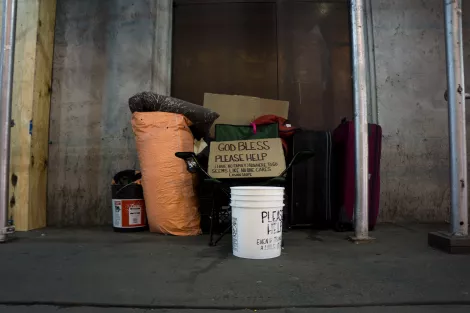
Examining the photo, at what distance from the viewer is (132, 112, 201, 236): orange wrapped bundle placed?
276cm

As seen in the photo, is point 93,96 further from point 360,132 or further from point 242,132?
point 360,132

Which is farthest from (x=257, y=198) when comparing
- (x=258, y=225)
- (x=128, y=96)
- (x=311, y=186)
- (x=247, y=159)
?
(x=128, y=96)

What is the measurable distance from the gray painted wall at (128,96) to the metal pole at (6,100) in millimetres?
948

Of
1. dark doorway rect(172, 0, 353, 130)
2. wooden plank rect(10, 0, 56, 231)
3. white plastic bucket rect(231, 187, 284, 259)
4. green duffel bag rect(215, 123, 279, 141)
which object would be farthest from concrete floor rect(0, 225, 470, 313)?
dark doorway rect(172, 0, 353, 130)

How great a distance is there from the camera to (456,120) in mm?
2184

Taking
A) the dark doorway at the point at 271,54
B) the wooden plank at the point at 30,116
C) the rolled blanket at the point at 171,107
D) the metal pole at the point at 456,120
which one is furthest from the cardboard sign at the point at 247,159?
the wooden plank at the point at 30,116

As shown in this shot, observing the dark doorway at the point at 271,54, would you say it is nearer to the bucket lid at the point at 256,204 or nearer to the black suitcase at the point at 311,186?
the black suitcase at the point at 311,186

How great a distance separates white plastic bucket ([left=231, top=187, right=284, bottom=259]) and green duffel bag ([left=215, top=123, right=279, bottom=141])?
1069 millimetres

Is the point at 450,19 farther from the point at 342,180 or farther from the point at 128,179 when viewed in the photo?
the point at 128,179

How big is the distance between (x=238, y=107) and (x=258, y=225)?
1.81 m

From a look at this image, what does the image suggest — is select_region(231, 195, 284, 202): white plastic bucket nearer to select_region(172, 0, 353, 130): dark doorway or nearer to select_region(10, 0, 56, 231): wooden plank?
select_region(172, 0, 353, 130): dark doorway

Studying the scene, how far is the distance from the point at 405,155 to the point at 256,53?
1.89m

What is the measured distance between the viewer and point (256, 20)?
151 inches

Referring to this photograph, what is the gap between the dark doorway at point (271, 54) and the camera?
3.75 m
